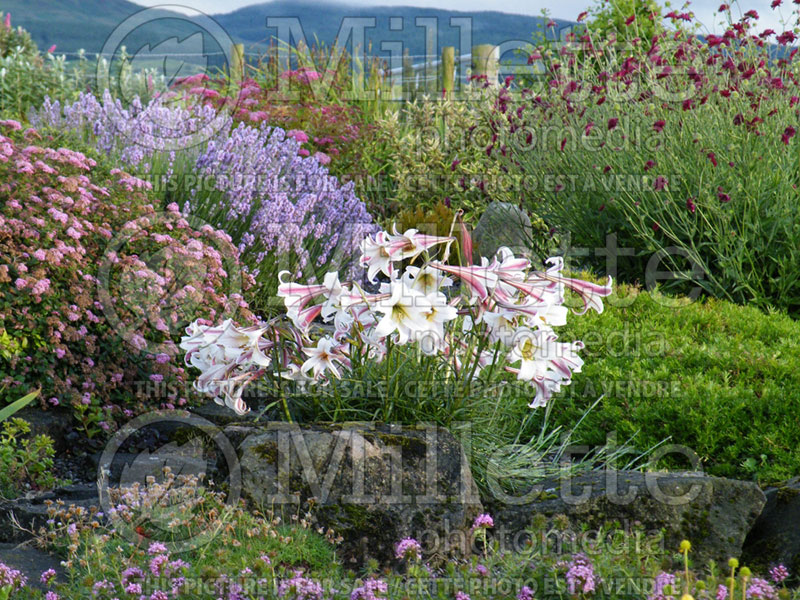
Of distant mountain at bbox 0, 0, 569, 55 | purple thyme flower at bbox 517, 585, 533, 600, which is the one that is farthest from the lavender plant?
distant mountain at bbox 0, 0, 569, 55

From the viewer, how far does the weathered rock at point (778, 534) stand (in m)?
2.70

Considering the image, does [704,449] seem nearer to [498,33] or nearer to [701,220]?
[701,220]

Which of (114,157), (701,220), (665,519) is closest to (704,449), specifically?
(665,519)

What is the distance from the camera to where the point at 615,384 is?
4.22 m

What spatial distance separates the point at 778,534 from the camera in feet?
9.21

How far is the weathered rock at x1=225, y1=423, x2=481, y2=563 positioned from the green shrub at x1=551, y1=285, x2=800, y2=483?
4.51ft

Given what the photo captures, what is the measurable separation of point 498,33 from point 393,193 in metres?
99.8

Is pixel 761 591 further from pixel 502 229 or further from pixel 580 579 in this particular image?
pixel 502 229

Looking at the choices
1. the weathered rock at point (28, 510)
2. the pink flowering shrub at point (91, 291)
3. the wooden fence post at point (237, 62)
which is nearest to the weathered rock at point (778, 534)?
the weathered rock at point (28, 510)

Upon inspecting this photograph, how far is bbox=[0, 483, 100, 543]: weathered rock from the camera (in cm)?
301

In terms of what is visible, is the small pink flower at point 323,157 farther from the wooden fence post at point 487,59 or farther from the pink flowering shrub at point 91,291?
the wooden fence post at point 487,59

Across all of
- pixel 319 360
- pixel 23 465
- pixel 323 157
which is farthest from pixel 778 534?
pixel 323 157

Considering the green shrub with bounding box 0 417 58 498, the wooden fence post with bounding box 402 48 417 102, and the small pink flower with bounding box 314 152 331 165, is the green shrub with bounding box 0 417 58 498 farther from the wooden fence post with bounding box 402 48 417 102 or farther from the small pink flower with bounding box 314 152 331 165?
the wooden fence post with bounding box 402 48 417 102

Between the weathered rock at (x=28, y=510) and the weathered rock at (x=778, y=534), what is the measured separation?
243 centimetres
